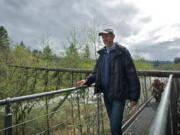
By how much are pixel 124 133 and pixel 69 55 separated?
615cm

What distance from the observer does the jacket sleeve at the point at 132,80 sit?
201 cm

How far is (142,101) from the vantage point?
16.7ft

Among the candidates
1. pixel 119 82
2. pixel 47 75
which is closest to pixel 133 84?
pixel 119 82

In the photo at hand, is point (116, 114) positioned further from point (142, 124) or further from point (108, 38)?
point (142, 124)

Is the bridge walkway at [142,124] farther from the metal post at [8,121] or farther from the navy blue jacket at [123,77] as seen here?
the metal post at [8,121]

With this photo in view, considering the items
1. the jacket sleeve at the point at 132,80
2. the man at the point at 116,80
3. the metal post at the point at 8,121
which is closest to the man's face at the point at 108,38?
the man at the point at 116,80

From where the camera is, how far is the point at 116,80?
207 centimetres

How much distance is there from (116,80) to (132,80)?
0.22m

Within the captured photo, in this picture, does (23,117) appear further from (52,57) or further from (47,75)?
(52,57)

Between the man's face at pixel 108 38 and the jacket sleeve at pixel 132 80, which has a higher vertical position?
the man's face at pixel 108 38

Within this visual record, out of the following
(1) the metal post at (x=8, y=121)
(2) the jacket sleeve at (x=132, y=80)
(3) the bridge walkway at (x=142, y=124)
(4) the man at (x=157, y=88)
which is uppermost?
(2) the jacket sleeve at (x=132, y=80)

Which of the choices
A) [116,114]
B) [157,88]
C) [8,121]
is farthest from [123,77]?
[157,88]

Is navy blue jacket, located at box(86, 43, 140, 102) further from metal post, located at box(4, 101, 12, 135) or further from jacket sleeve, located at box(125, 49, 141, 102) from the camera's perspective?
metal post, located at box(4, 101, 12, 135)

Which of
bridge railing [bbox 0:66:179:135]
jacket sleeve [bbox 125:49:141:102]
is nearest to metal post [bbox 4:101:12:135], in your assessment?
jacket sleeve [bbox 125:49:141:102]
